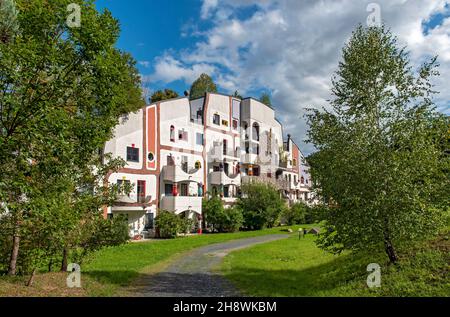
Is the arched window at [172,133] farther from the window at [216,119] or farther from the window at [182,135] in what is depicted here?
the window at [216,119]

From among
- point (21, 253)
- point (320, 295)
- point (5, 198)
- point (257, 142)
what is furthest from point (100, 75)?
point (257, 142)

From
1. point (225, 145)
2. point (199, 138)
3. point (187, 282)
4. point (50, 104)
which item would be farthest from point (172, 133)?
point (50, 104)

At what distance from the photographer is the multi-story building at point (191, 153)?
1309 inches

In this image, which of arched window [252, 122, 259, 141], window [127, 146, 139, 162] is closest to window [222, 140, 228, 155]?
arched window [252, 122, 259, 141]

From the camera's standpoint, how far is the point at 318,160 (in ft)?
40.0

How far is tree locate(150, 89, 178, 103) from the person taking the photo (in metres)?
48.6

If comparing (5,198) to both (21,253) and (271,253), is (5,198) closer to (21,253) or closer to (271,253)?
(21,253)

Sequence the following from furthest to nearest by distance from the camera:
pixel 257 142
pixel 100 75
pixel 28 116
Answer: pixel 257 142
pixel 100 75
pixel 28 116

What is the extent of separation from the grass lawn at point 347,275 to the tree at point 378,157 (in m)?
0.90

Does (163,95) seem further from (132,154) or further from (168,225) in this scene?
(168,225)

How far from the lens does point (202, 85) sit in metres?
63.8

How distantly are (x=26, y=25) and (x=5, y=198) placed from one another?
4294 mm

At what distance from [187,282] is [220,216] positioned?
2480cm

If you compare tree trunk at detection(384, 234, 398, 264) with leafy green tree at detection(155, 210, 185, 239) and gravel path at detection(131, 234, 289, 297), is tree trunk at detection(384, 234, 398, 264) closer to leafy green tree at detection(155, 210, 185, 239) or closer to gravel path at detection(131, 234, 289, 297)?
gravel path at detection(131, 234, 289, 297)
